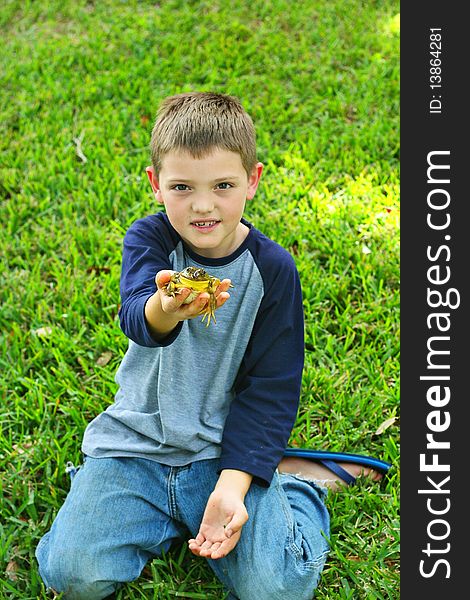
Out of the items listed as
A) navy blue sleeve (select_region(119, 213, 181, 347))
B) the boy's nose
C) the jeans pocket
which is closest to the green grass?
the jeans pocket

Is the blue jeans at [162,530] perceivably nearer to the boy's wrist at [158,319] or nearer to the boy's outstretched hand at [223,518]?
the boy's outstretched hand at [223,518]

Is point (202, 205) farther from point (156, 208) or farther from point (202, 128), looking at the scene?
point (156, 208)

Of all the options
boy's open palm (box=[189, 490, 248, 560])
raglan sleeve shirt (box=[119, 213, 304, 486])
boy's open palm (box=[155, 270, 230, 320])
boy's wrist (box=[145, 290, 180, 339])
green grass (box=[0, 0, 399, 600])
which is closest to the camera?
boy's open palm (box=[155, 270, 230, 320])

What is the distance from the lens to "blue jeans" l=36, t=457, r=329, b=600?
2.27 meters

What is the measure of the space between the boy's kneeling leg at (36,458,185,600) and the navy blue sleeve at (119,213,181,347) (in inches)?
18.4

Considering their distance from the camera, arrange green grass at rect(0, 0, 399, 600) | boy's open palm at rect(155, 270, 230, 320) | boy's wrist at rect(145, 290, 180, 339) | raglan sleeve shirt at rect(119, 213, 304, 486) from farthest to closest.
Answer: green grass at rect(0, 0, 399, 600) → raglan sleeve shirt at rect(119, 213, 304, 486) → boy's wrist at rect(145, 290, 180, 339) → boy's open palm at rect(155, 270, 230, 320)

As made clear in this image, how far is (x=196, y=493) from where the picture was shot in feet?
7.95

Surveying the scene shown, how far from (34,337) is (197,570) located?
3.96 feet

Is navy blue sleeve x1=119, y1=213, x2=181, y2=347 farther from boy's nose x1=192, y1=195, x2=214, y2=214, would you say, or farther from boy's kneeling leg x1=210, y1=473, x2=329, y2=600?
boy's kneeling leg x1=210, y1=473, x2=329, y2=600

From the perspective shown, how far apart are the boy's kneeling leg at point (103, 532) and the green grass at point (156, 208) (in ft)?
0.24

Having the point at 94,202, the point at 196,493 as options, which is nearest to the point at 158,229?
the point at 196,493

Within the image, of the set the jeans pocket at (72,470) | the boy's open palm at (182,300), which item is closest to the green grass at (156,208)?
the jeans pocket at (72,470)

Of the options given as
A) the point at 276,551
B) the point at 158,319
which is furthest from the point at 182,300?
the point at 276,551

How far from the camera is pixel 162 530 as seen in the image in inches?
95.6
